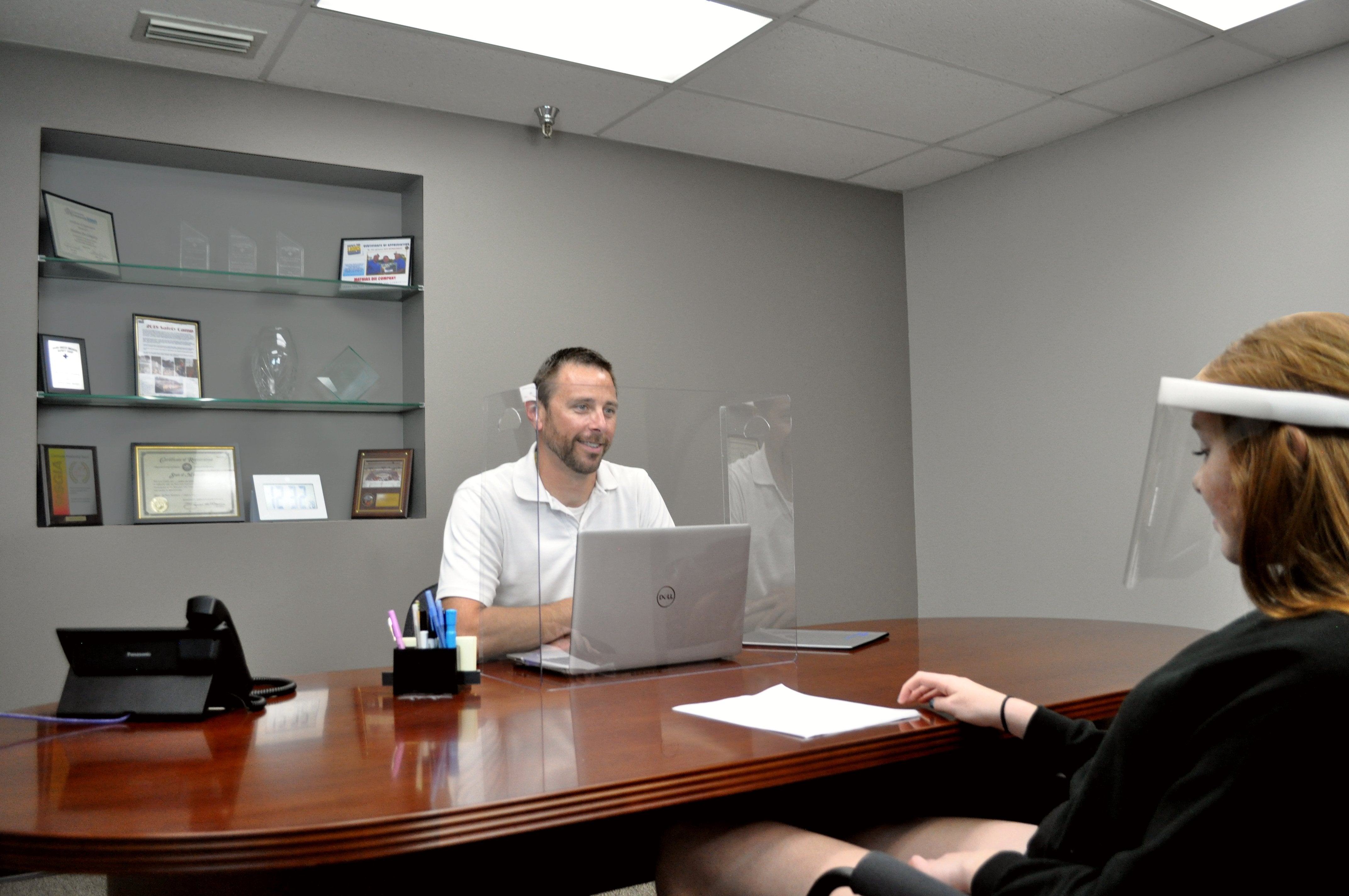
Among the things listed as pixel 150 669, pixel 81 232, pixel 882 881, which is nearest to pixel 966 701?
pixel 882 881

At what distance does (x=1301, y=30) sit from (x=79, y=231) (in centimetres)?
403

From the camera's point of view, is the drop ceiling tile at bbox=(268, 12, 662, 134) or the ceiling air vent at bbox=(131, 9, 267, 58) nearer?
the ceiling air vent at bbox=(131, 9, 267, 58)

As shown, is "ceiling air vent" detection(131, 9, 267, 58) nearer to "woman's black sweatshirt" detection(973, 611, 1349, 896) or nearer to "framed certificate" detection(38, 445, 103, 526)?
"framed certificate" detection(38, 445, 103, 526)

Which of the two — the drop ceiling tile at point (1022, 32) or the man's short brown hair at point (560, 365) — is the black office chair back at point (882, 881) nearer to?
the man's short brown hair at point (560, 365)

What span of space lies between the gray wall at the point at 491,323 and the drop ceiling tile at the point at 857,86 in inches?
29.7

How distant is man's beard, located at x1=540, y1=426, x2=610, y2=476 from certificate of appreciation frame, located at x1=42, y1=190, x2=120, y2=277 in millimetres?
2136

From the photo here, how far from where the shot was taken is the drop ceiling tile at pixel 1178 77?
3492 millimetres

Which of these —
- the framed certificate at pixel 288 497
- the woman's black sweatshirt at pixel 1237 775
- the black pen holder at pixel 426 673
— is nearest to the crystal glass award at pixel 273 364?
the framed certificate at pixel 288 497

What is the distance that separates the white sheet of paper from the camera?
1477 millimetres

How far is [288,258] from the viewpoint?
369cm

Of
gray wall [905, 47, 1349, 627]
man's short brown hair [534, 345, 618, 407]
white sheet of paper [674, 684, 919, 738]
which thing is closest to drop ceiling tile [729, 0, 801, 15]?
man's short brown hair [534, 345, 618, 407]

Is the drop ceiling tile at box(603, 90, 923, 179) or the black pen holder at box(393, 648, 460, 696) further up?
the drop ceiling tile at box(603, 90, 923, 179)

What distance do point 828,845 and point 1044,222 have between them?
12.3 ft

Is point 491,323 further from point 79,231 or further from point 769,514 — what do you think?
point 769,514
